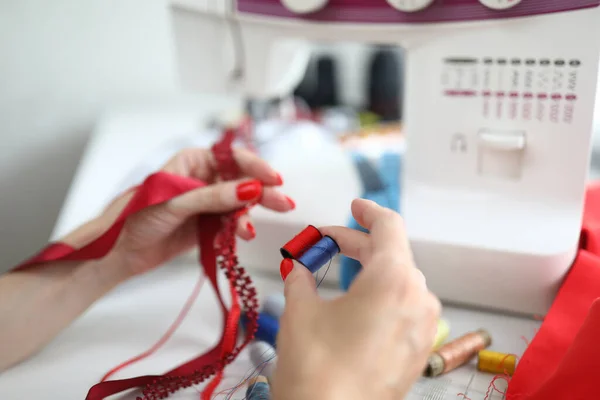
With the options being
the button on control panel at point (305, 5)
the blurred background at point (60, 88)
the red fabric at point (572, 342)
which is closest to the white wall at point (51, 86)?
the blurred background at point (60, 88)

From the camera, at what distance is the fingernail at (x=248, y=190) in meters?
Result: 0.82

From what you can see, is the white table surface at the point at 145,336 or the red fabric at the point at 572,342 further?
the white table surface at the point at 145,336

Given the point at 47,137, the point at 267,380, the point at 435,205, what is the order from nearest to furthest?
the point at 267,380 < the point at 435,205 < the point at 47,137

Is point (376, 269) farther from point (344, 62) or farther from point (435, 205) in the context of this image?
point (344, 62)

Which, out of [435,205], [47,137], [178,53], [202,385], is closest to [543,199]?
[435,205]

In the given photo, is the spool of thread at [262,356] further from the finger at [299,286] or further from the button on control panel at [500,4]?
the button on control panel at [500,4]

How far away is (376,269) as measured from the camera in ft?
1.63

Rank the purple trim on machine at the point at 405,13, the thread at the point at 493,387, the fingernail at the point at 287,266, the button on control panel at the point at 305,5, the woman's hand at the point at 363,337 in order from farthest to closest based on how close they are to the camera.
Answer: the button on control panel at the point at 305,5 < the purple trim on machine at the point at 405,13 < the thread at the point at 493,387 < the fingernail at the point at 287,266 < the woman's hand at the point at 363,337

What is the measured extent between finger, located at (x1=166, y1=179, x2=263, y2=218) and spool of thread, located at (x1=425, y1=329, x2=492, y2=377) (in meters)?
0.33

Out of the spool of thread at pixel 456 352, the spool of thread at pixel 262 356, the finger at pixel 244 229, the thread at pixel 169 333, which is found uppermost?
the finger at pixel 244 229

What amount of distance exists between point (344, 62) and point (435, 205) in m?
1.24

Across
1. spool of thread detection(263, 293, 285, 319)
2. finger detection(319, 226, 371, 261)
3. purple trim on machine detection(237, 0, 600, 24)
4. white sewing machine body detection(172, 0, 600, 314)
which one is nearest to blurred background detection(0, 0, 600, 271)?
white sewing machine body detection(172, 0, 600, 314)

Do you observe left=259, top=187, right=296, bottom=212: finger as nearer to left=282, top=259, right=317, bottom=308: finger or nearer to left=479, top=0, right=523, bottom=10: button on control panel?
left=282, top=259, right=317, bottom=308: finger

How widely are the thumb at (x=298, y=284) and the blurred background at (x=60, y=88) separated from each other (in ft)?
3.50
